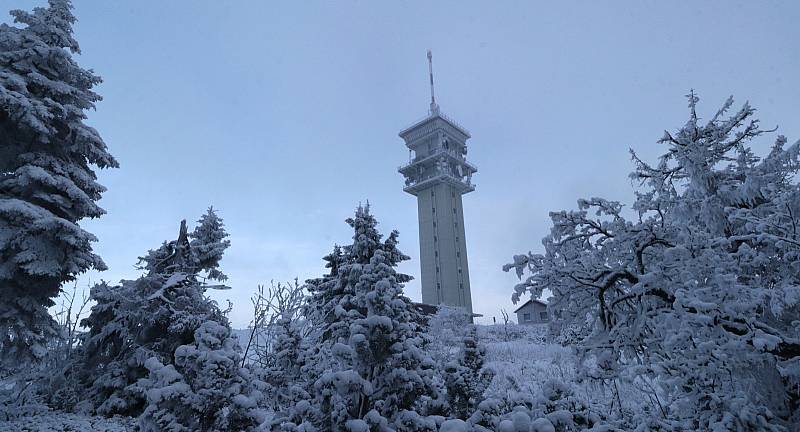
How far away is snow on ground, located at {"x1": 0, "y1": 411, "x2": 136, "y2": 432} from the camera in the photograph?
1086 centimetres

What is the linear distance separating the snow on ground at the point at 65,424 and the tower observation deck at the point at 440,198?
43359 millimetres

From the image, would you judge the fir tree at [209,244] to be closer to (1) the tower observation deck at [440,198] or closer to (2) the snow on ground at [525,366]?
(2) the snow on ground at [525,366]

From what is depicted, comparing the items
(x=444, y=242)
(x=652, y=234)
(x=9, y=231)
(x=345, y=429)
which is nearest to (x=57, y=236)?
A: (x=9, y=231)

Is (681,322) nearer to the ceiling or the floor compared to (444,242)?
nearer to the floor

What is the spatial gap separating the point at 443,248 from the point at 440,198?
730cm

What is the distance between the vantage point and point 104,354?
1448 centimetres

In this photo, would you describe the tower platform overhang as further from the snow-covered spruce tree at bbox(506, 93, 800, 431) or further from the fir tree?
the snow-covered spruce tree at bbox(506, 93, 800, 431)

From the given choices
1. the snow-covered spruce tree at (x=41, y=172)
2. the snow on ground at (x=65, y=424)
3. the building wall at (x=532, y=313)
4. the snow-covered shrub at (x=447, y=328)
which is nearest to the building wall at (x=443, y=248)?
the building wall at (x=532, y=313)

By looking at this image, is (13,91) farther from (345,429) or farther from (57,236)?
(345,429)

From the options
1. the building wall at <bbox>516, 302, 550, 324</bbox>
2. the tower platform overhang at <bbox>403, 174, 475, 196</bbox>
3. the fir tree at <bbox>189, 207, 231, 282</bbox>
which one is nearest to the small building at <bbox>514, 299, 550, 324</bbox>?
the building wall at <bbox>516, 302, 550, 324</bbox>

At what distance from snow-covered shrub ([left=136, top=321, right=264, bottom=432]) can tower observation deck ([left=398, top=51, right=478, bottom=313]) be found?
47935 millimetres

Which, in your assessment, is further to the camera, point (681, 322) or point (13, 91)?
point (13, 91)

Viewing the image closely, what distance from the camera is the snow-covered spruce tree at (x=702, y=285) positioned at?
5516 millimetres

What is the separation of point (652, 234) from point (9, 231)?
1433cm
